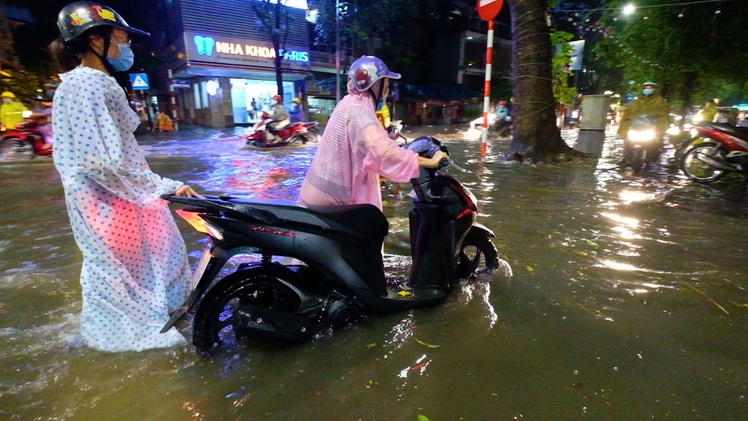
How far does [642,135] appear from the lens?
313 inches

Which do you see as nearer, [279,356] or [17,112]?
[279,356]

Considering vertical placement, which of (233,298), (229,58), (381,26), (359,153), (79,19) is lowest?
(233,298)

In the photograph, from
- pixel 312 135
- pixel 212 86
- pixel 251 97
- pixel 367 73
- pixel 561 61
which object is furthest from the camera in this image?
pixel 251 97

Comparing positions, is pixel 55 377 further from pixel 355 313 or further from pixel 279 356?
pixel 355 313

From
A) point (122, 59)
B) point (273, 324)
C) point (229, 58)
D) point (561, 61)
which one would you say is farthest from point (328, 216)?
point (229, 58)

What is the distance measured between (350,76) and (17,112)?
11.6 metres

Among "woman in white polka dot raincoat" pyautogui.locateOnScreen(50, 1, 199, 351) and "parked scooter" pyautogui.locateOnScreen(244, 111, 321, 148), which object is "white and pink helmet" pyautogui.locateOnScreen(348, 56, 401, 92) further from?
"parked scooter" pyautogui.locateOnScreen(244, 111, 321, 148)

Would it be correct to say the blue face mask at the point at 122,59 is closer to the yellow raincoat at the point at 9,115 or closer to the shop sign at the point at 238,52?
the yellow raincoat at the point at 9,115

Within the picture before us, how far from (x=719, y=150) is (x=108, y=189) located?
26.6ft

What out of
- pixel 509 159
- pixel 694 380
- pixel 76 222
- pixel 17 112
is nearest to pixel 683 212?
pixel 694 380

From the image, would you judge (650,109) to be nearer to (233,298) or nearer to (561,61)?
(561,61)

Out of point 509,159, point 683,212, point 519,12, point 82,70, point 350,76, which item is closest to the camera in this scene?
point 82,70

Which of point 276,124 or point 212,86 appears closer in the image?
point 276,124

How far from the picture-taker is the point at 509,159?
8.94 m
